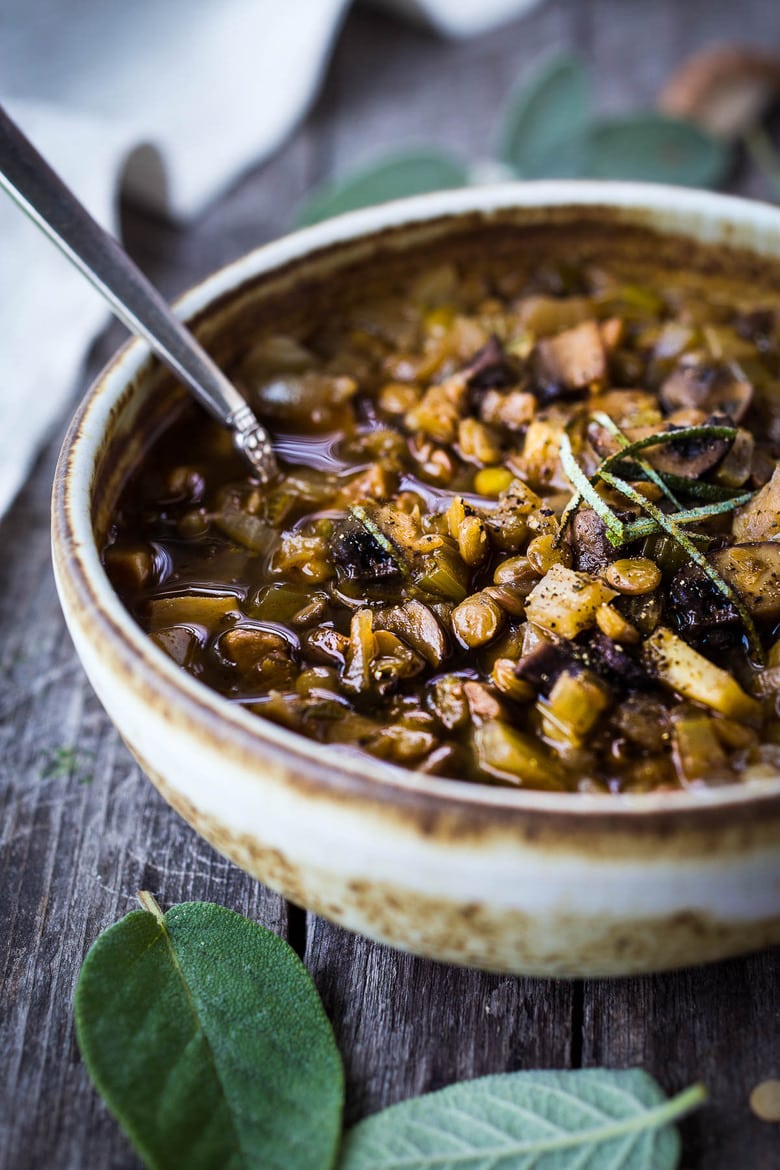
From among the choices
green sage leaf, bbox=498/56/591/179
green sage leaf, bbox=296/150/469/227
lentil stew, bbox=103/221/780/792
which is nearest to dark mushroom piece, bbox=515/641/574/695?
lentil stew, bbox=103/221/780/792

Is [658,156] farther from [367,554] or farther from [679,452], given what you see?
[367,554]

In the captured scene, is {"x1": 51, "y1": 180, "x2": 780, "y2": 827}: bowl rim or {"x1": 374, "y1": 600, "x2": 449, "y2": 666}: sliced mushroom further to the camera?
{"x1": 374, "y1": 600, "x2": 449, "y2": 666}: sliced mushroom

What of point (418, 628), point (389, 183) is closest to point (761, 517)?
point (418, 628)

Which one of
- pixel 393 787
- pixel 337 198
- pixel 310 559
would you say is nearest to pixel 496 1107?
pixel 393 787

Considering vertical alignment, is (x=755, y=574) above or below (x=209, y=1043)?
below

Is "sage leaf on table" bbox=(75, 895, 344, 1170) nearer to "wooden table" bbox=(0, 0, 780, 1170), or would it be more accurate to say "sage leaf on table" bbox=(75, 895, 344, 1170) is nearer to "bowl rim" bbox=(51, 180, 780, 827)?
"wooden table" bbox=(0, 0, 780, 1170)

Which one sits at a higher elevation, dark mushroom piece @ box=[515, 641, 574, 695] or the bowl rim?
the bowl rim

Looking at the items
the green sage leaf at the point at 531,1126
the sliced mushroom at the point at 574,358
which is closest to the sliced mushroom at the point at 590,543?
the sliced mushroom at the point at 574,358

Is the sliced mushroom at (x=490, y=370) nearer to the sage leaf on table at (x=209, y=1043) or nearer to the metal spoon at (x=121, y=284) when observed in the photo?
the metal spoon at (x=121, y=284)
